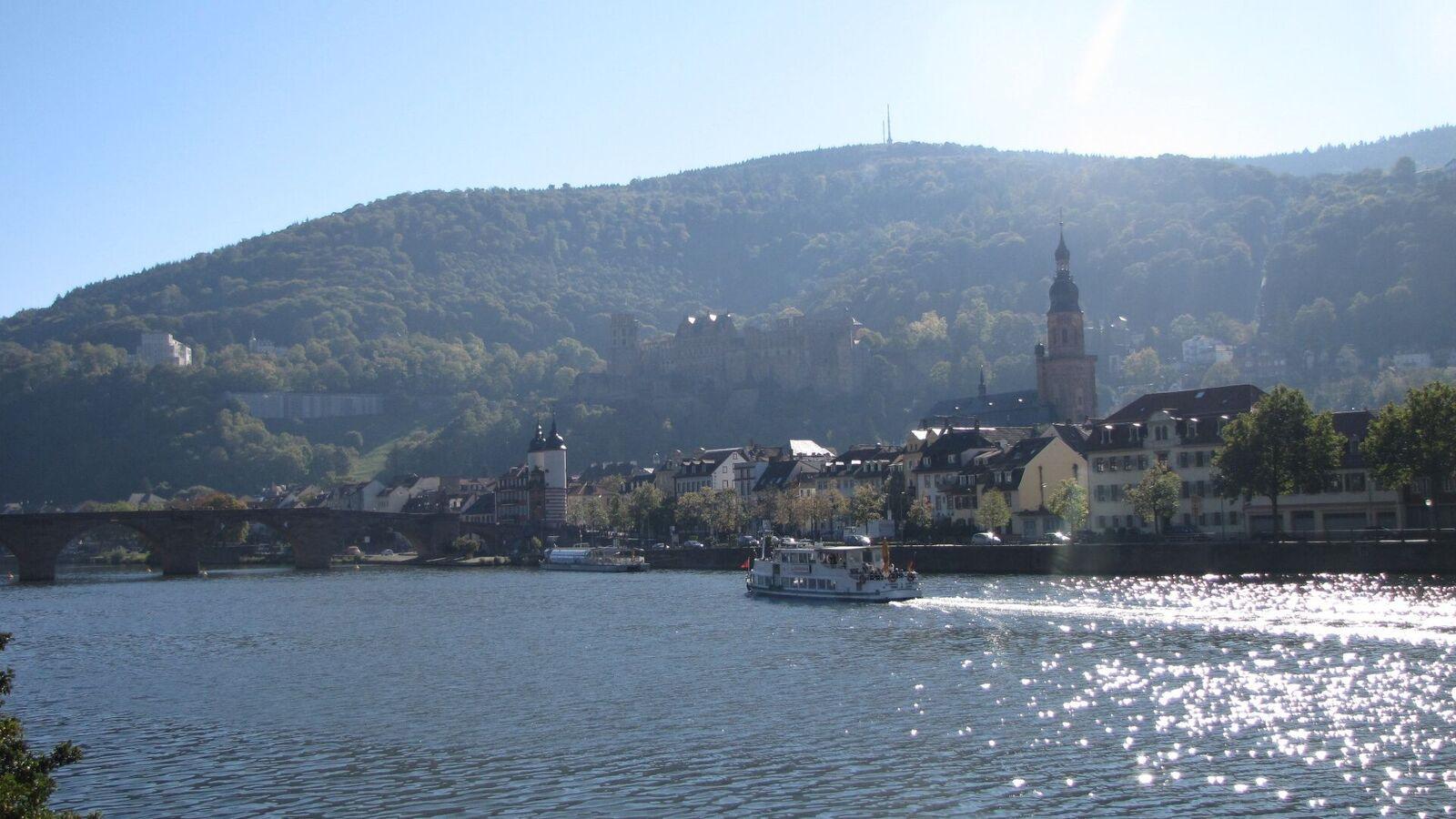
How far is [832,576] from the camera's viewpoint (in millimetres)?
71375

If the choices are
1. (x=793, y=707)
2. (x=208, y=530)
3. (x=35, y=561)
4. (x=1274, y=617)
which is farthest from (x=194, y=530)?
(x=793, y=707)

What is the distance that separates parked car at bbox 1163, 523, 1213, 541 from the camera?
76312mm

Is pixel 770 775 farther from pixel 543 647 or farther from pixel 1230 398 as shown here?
pixel 1230 398

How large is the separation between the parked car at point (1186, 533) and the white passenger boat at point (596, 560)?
37.1 m

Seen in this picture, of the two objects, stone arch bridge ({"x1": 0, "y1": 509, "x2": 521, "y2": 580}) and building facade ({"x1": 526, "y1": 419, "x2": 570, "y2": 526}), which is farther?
building facade ({"x1": 526, "y1": 419, "x2": 570, "y2": 526})

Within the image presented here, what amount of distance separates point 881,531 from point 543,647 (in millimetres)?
53728

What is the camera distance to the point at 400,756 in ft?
110

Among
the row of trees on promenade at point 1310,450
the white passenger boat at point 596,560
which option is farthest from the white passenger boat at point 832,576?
the white passenger boat at point 596,560

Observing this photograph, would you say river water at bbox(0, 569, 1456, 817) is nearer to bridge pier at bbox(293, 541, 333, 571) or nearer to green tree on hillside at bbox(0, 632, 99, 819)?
green tree on hillside at bbox(0, 632, 99, 819)

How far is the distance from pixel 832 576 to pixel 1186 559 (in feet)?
51.0

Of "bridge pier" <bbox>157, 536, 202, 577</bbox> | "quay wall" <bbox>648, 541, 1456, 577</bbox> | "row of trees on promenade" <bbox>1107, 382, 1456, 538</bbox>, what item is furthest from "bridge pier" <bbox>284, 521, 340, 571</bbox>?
"row of trees on promenade" <bbox>1107, 382, 1456, 538</bbox>

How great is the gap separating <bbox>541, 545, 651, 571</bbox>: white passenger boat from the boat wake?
153 ft

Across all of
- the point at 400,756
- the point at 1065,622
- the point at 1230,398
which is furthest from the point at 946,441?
the point at 400,756

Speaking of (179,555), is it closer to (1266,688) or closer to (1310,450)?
(1310,450)
